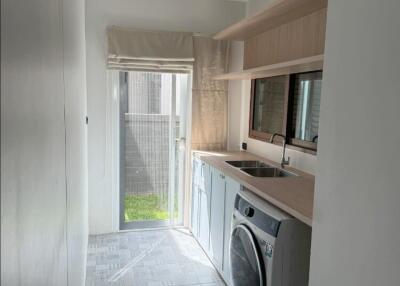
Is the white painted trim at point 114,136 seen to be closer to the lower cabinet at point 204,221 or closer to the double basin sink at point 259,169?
the lower cabinet at point 204,221

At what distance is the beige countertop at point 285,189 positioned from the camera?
74.1 inches

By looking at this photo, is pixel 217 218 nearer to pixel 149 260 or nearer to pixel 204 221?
pixel 204 221

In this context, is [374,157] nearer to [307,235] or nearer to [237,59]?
[307,235]

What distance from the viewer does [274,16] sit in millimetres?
2645

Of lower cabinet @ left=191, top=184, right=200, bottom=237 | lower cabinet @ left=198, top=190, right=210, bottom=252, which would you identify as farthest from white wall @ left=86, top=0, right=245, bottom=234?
lower cabinet @ left=198, top=190, right=210, bottom=252

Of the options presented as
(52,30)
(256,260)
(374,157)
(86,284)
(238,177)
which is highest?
(52,30)

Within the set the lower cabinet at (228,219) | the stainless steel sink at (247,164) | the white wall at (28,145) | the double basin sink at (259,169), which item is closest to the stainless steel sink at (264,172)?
the double basin sink at (259,169)

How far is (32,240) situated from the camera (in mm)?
655

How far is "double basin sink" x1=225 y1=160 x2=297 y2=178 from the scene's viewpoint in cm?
313

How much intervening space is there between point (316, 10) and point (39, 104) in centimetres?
225

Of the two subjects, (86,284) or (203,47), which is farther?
(203,47)

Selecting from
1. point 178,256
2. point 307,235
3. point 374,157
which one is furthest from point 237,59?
point 374,157

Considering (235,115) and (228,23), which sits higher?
(228,23)

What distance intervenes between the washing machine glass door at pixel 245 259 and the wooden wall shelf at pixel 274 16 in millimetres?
1452
